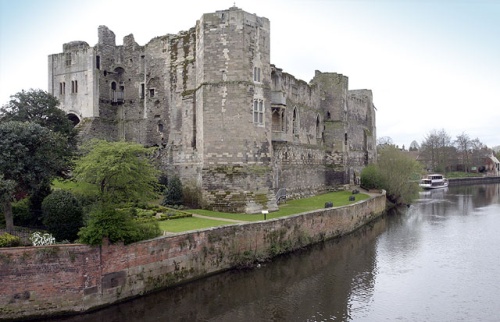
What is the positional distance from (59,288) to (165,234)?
4.70 metres

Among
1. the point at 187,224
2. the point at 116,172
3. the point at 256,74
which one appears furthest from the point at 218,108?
the point at 116,172

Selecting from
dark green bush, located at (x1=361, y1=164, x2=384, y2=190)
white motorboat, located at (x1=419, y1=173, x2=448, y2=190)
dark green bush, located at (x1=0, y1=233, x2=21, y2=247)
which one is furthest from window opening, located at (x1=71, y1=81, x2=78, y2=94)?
white motorboat, located at (x1=419, y1=173, x2=448, y2=190)

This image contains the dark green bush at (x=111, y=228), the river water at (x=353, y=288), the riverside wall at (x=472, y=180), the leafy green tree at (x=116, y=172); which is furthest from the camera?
the riverside wall at (x=472, y=180)

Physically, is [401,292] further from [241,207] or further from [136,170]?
[136,170]

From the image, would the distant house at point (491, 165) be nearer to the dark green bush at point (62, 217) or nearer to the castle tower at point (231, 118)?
the castle tower at point (231, 118)

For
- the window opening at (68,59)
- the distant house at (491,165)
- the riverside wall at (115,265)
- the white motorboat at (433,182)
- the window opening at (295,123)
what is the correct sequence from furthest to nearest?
the distant house at (491,165) < the white motorboat at (433,182) < the window opening at (295,123) < the window opening at (68,59) < the riverside wall at (115,265)

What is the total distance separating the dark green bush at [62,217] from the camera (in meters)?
17.0

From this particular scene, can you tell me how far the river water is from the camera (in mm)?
15102

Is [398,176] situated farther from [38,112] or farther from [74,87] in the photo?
[38,112]

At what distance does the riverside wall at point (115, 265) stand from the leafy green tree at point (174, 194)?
7847 millimetres

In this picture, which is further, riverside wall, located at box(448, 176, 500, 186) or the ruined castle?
riverside wall, located at box(448, 176, 500, 186)

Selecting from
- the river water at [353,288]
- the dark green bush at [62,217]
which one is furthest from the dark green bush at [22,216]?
the river water at [353,288]

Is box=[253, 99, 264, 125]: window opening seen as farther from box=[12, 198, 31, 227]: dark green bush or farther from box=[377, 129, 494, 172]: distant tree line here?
box=[377, 129, 494, 172]: distant tree line

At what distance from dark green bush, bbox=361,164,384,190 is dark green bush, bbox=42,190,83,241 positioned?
34.3 m
